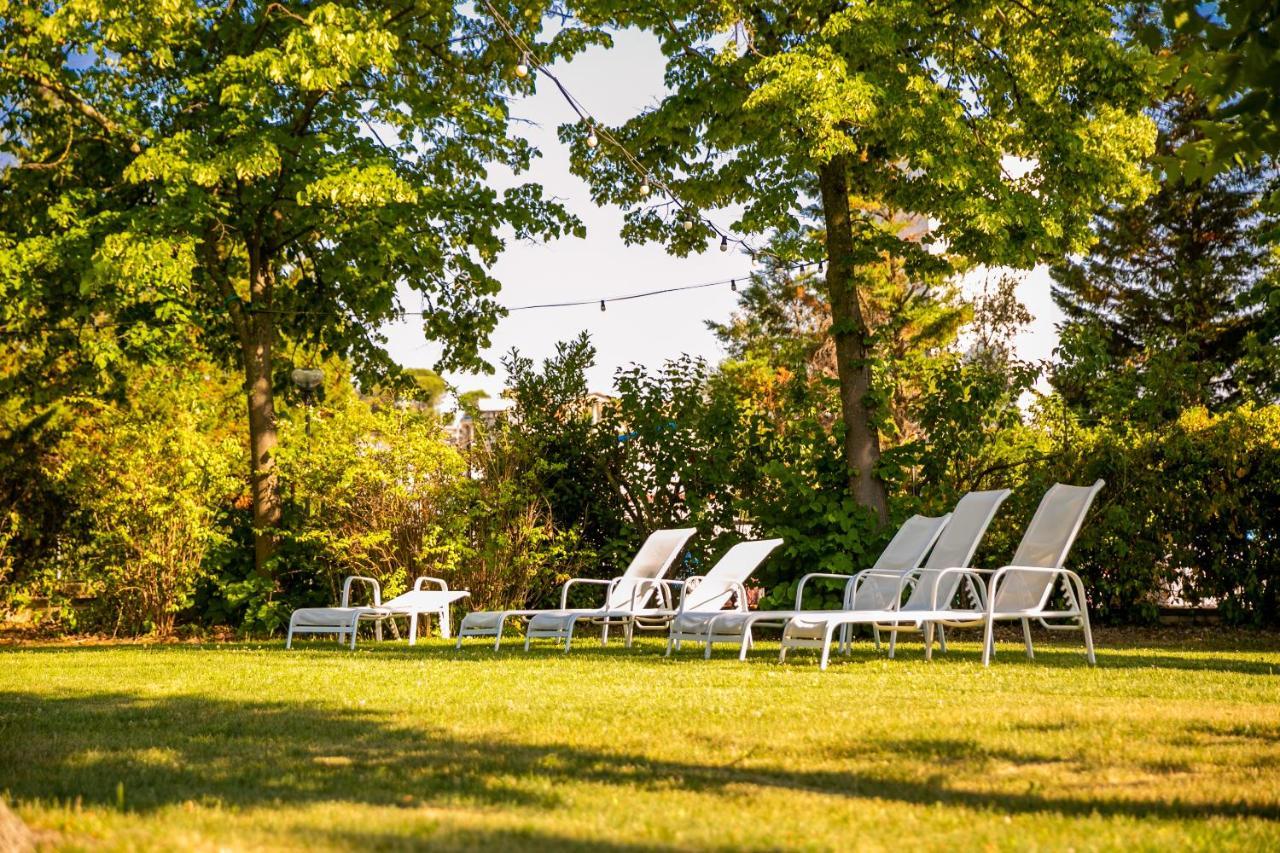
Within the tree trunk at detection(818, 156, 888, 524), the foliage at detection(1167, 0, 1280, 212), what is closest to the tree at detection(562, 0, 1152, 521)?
the tree trunk at detection(818, 156, 888, 524)

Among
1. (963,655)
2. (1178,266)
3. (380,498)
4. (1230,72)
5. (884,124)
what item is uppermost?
(1178,266)

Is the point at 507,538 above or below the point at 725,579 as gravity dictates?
above

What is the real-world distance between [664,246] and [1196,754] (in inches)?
454

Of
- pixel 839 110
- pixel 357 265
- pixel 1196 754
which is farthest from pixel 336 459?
pixel 1196 754

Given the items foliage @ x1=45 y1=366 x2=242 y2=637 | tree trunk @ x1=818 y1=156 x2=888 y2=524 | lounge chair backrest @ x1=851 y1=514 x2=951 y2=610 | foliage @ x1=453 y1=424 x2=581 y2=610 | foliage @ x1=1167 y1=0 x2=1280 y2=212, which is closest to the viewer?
foliage @ x1=1167 y1=0 x2=1280 y2=212

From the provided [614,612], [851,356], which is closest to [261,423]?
[614,612]

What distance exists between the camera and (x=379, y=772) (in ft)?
15.2

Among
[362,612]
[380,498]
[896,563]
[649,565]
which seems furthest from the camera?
[380,498]

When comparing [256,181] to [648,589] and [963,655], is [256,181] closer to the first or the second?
[648,589]

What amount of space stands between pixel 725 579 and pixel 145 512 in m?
7.22

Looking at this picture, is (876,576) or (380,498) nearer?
(876,576)

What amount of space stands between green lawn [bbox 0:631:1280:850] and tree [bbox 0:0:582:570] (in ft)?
20.4

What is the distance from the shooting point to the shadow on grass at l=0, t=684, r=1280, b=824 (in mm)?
4082

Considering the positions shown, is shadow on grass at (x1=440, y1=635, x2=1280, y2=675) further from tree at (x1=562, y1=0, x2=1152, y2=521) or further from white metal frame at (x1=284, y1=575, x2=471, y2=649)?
tree at (x1=562, y1=0, x2=1152, y2=521)
